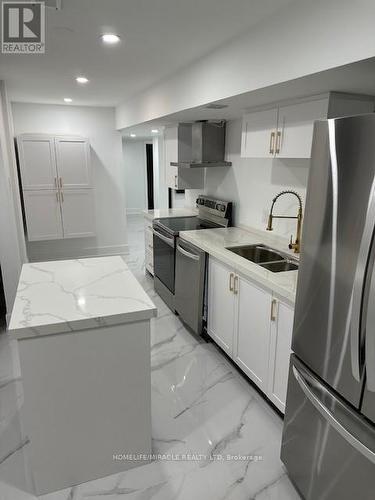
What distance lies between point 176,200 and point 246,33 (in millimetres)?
5445

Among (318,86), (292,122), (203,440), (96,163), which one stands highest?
(318,86)

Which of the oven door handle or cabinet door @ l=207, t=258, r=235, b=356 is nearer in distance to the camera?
cabinet door @ l=207, t=258, r=235, b=356

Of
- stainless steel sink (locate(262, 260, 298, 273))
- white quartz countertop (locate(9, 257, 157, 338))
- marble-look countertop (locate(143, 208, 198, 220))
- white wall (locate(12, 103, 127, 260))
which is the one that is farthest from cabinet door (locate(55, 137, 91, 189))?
stainless steel sink (locate(262, 260, 298, 273))

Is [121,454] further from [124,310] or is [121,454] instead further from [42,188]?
[42,188]

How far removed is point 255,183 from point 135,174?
20.7 ft

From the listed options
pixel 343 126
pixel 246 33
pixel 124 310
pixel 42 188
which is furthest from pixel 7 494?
pixel 42 188

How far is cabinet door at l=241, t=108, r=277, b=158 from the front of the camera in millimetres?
2559

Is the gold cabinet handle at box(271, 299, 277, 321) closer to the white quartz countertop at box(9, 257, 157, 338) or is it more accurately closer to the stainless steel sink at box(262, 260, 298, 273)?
the stainless steel sink at box(262, 260, 298, 273)

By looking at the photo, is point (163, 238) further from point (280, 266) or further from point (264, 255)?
point (280, 266)

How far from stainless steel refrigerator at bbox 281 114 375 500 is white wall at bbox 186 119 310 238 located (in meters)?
1.39

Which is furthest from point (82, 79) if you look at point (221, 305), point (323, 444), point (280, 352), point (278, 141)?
point (323, 444)

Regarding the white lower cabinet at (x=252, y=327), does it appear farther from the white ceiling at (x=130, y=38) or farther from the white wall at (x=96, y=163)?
the white wall at (x=96, y=163)

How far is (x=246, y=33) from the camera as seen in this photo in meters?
2.07

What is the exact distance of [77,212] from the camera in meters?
5.20
